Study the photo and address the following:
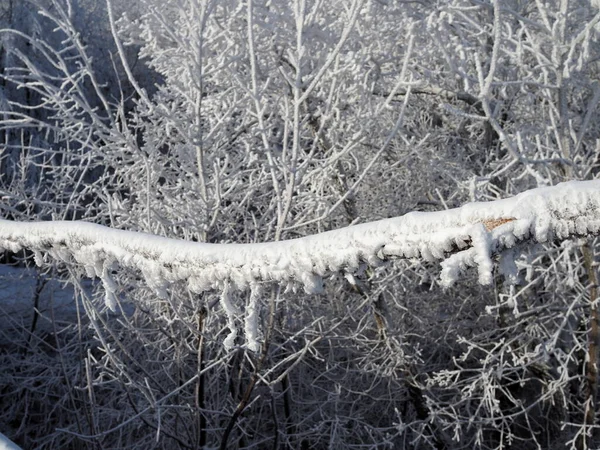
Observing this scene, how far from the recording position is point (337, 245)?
1.16m

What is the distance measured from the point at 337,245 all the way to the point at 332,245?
1 cm

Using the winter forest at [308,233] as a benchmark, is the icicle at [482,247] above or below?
above

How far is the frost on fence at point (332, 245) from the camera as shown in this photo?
1.00m

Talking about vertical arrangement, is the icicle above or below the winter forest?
above

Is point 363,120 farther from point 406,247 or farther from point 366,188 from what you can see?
point 406,247

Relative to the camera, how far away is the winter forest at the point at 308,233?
8.09 ft

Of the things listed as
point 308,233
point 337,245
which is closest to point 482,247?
point 337,245

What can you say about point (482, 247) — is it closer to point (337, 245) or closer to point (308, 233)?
point (337, 245)

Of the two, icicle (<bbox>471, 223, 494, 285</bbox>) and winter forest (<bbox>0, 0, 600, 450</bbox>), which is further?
winter forest (<bbox>0, 0, 600, 450</bbox>)

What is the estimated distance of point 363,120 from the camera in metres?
4.28

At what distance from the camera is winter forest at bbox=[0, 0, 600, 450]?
2465mm

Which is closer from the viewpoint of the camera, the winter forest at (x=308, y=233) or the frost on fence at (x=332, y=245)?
the frost on fence at (x=332, y=245)

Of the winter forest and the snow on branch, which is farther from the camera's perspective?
the winter forest

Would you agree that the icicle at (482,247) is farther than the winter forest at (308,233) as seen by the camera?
No
